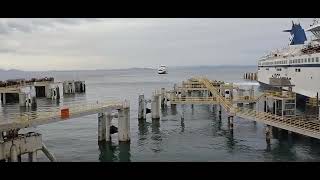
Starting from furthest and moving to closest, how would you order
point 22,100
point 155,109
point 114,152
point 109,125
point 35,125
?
point 22,100 < point 155,109 < point 109,125 < point 114,152 < point 35,125

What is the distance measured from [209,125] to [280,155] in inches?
555

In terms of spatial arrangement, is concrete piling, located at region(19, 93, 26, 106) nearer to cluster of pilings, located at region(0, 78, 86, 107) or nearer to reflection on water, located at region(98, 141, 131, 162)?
cluster of pilings, located at region(0, 78, 86, 107)

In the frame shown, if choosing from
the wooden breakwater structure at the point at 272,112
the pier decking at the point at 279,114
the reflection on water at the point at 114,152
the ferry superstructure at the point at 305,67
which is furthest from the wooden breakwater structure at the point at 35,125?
the ferry superstructure at the point at 305,67

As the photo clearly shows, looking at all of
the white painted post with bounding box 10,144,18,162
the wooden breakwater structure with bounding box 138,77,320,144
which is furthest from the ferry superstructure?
the white painted post with bounding box 10,144,18,162

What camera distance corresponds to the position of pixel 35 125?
23562 mm

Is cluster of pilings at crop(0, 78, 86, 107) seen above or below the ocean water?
above

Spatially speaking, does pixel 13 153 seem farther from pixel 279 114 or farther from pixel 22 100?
pixel 22 100

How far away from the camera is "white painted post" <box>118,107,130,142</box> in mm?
31234

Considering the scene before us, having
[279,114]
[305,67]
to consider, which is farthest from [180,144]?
[305,67]

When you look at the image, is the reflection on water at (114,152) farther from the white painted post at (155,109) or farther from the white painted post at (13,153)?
the white painted post at (155,109)

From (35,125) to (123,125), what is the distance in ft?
29.7
